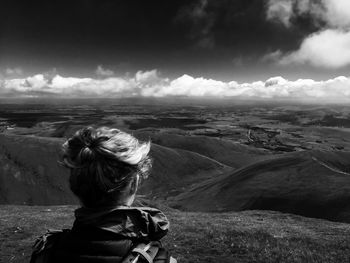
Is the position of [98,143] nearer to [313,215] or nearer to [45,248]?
[45,248]

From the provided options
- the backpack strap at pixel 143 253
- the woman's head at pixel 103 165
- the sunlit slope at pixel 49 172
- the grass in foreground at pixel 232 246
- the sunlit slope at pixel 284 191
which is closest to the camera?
the backpack strap at pixel 143 253

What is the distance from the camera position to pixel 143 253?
399cm

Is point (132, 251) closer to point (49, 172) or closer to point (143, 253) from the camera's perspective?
point (143, 253)

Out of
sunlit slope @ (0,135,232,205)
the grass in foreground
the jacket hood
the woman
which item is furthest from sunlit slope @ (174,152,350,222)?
the woman

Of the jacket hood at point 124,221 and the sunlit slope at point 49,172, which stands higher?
the jacket hood at point 124,221

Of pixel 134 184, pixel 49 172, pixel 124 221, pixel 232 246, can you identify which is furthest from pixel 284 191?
pixel 124 221

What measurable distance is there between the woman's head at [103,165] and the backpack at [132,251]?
55cm

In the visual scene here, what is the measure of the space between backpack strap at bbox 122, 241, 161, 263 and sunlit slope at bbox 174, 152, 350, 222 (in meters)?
63.5

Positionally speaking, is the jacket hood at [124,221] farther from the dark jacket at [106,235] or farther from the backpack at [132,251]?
the backpack at [132,251]

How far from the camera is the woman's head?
4.24m

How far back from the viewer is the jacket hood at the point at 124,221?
4184 millimetres

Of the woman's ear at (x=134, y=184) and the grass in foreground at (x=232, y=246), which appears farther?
the grass in foreground at (x=232, y=246)

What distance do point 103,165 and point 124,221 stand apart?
0.69m

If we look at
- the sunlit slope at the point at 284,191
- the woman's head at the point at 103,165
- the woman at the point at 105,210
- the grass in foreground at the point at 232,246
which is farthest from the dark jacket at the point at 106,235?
the sunlit slope at the point at 284,191
